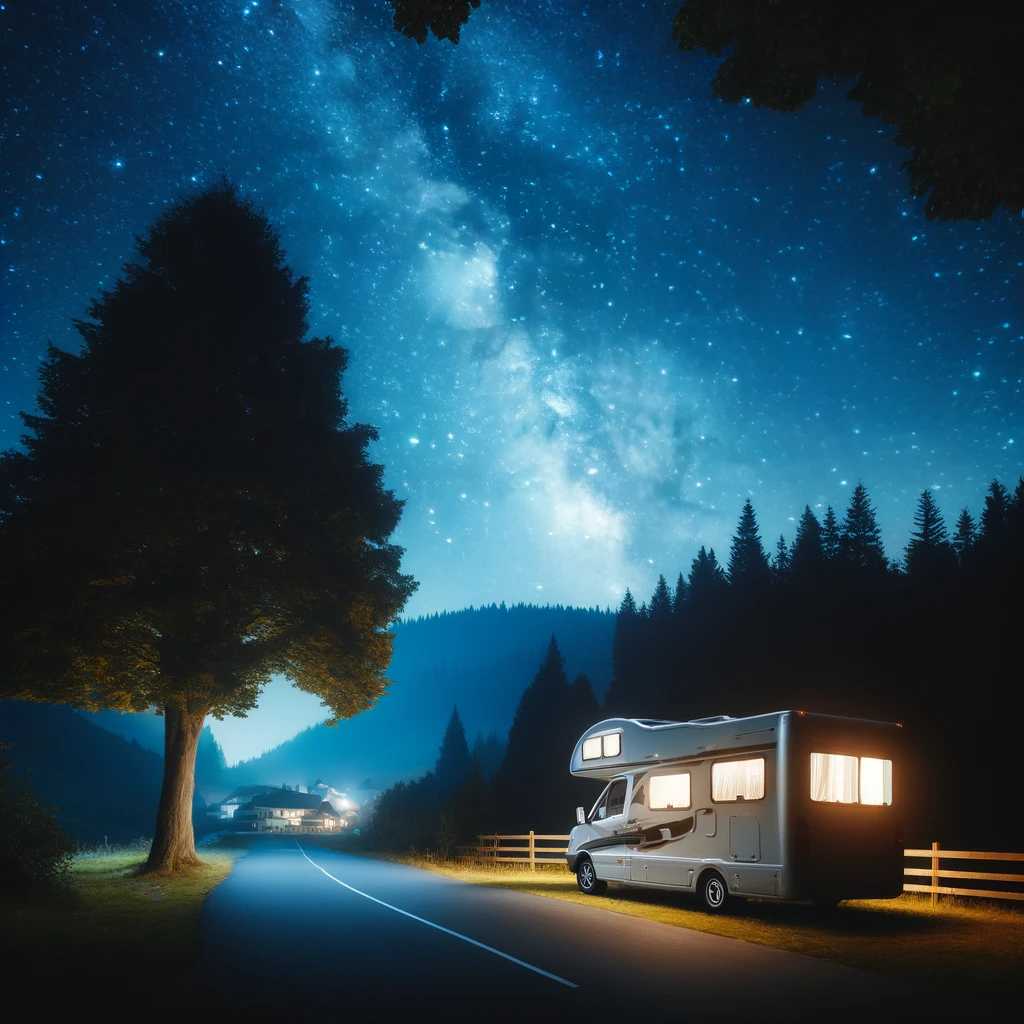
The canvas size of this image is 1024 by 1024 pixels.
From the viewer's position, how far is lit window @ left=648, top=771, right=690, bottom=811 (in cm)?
1346

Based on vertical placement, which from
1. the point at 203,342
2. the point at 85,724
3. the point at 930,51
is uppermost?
the point at 203,342

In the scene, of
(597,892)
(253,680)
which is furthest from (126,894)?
(597,892)

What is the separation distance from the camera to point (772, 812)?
1139cm

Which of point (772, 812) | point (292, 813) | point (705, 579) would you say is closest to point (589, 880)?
point (772, 812)

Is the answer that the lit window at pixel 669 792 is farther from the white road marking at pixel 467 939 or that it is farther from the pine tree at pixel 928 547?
the pine tree at pixel 928 547

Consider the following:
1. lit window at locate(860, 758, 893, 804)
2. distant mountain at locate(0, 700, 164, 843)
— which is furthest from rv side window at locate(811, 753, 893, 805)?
distant mountain at locate(0, 700, 164, 843)

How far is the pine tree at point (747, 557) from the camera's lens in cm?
6316

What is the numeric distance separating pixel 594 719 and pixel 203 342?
63997mm

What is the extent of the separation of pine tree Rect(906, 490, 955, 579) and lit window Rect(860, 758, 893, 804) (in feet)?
145

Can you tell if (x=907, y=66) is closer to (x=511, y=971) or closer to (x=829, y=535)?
(x=511, y=971)

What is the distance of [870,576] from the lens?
54625 mm

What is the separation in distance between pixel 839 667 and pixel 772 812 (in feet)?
143

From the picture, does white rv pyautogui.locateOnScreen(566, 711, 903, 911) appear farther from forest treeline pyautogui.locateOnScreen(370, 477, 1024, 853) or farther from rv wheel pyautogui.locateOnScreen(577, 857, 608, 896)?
forest treeline pyautogui.locateOnScreen(370, 477, 1024, 853)

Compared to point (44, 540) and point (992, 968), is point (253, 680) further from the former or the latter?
point (992, 968)
